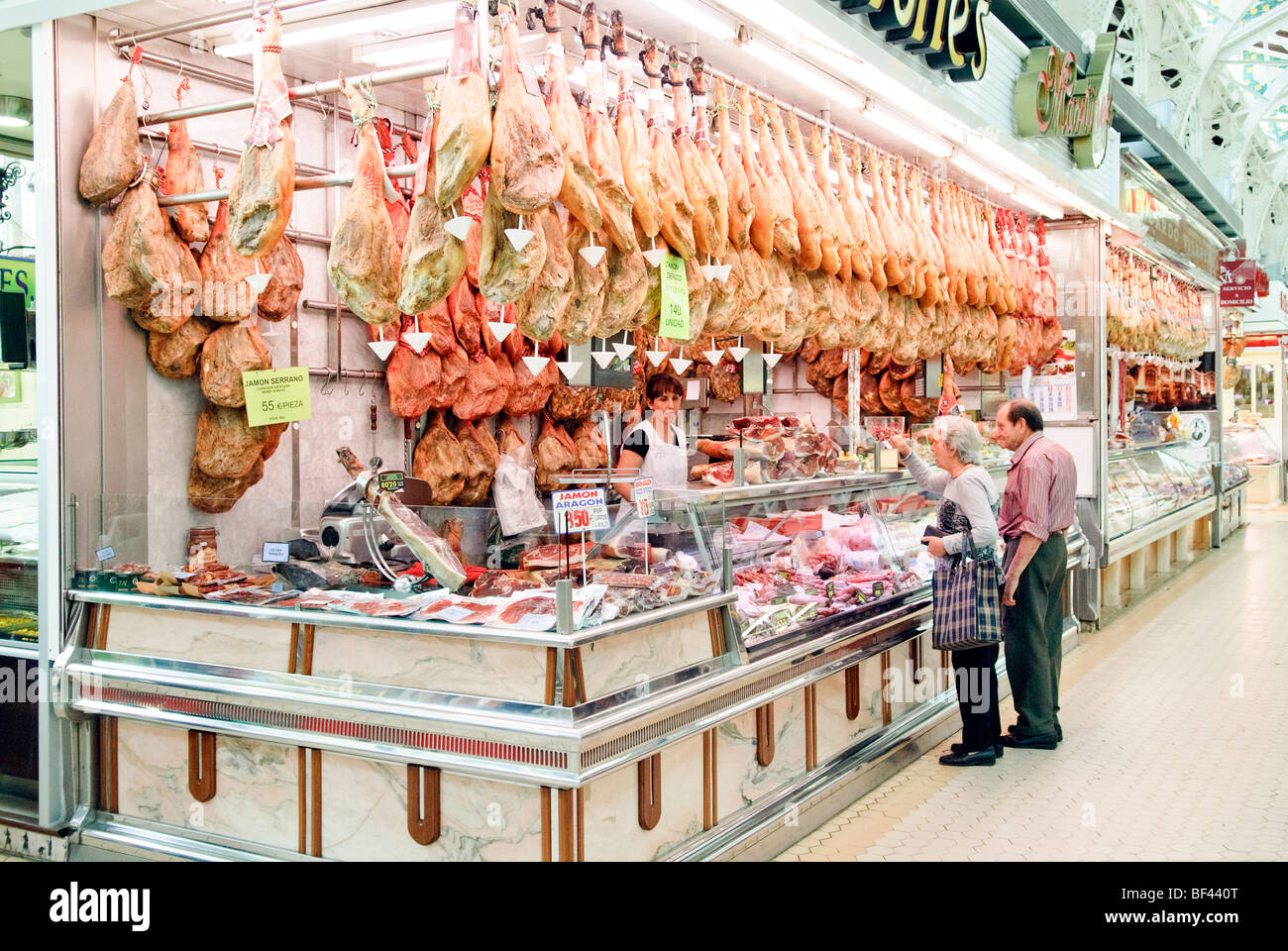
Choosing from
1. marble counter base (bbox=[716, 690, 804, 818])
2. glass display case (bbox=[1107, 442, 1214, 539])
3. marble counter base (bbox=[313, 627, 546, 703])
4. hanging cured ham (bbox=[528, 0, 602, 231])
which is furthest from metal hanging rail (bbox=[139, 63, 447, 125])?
glass display case (bbox=[1107, 442, 1214, 539])

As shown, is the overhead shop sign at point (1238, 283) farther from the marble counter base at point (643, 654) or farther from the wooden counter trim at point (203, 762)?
the wooden counter trim at point (203, 762)

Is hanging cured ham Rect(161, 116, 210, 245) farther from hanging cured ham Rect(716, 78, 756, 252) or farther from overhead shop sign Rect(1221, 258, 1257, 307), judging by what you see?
overhead shop sign Rect(1221, 258, 1257, 307)

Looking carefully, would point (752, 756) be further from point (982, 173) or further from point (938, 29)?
point (982, 173)

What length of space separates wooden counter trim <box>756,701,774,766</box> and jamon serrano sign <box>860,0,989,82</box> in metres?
3.29

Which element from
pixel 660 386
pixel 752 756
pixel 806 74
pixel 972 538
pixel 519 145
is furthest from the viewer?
pixel 660 386

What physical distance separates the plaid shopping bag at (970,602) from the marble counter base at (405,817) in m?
2.55

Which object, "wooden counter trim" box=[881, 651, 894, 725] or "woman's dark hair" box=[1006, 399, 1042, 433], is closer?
"wooden counter trim" box=[881, 651, 894, 725]

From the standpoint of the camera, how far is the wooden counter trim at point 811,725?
4.67 meters

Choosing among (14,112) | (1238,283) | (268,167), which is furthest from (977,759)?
(1238,283)

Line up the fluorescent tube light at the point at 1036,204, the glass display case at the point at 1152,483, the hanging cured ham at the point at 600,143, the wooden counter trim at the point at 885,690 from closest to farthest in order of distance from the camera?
the hanging cured ham at the point at 600,143, the wooden counter trim at the point at 885,690, the fluorescent tube light at the point at 1036,204, the glass display case at the point at 1152,483

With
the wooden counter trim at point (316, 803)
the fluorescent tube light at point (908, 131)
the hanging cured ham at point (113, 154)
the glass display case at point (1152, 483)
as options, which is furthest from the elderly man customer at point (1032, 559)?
the hanging cured ham at point (113, 154)

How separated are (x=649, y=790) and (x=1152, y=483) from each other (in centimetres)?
971

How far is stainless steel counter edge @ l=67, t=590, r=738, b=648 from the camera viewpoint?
336cm

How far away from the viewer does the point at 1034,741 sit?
567cm
